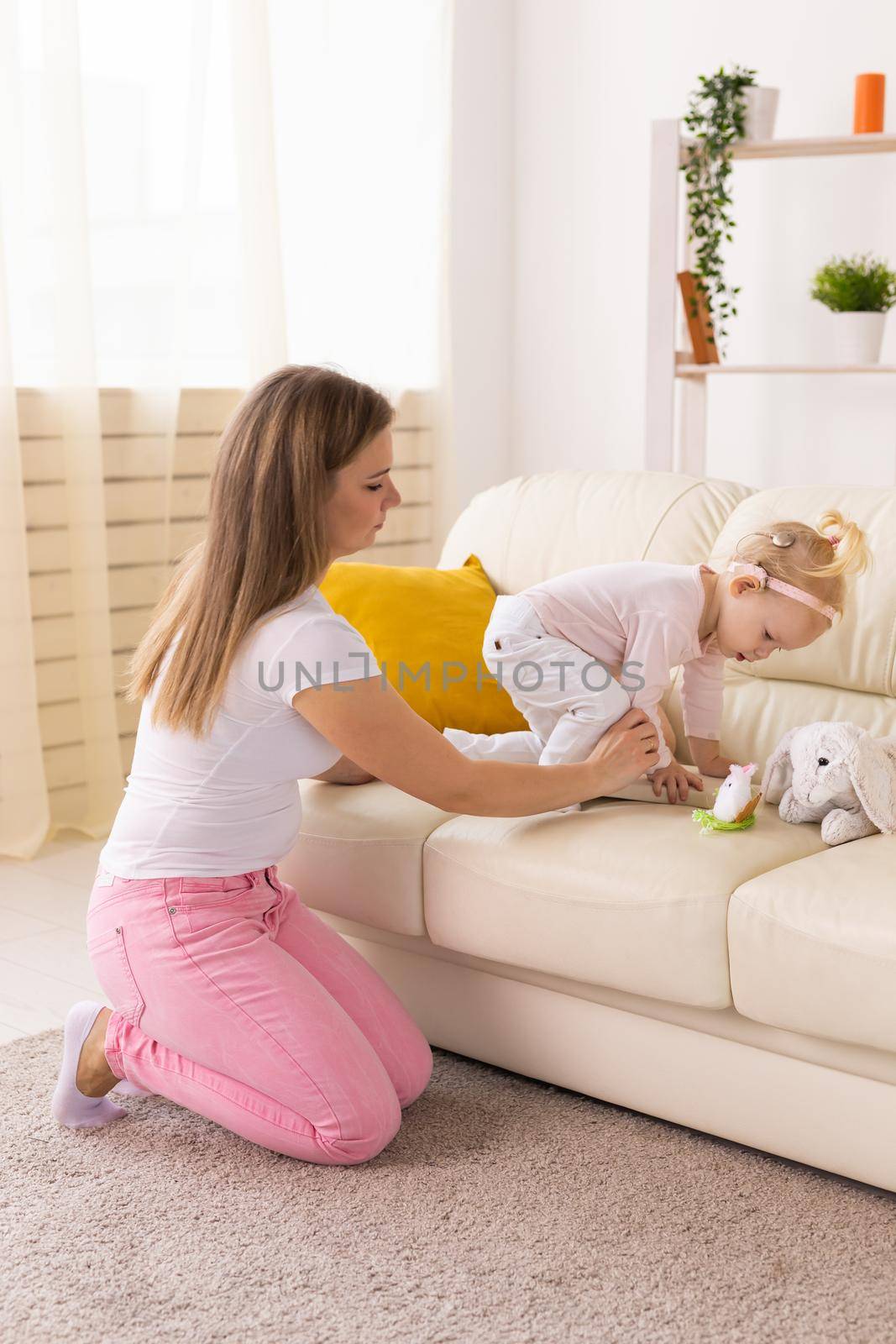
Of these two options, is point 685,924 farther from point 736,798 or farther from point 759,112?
point 759,112

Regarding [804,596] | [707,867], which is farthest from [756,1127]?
[804,596]

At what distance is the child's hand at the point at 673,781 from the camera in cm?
209

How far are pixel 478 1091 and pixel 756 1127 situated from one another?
1.43 feet

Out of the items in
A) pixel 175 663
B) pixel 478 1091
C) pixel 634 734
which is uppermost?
pixel 175 663

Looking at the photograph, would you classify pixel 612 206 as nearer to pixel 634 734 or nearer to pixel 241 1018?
pixel 634 734

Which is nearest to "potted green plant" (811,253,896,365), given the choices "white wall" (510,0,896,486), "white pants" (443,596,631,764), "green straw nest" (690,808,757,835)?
"white wall" (510,0,896,486)

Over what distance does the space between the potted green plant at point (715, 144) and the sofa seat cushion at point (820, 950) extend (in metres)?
2.00

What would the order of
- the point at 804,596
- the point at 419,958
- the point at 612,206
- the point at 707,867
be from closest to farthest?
the point at 707,867, the point at 804,596, the point at 419,958, the point at 612,206

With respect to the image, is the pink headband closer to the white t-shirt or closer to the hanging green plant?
the white t-shirt

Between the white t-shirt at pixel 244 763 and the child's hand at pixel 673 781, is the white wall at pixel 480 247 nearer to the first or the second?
the child's hand at pixel 673 781

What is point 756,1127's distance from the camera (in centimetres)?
177

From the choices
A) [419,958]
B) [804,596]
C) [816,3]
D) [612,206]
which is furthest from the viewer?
[612,206]

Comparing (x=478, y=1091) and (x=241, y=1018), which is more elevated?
(x=241, y=1018)

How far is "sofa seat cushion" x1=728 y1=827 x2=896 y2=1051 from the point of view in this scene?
5.14ft
